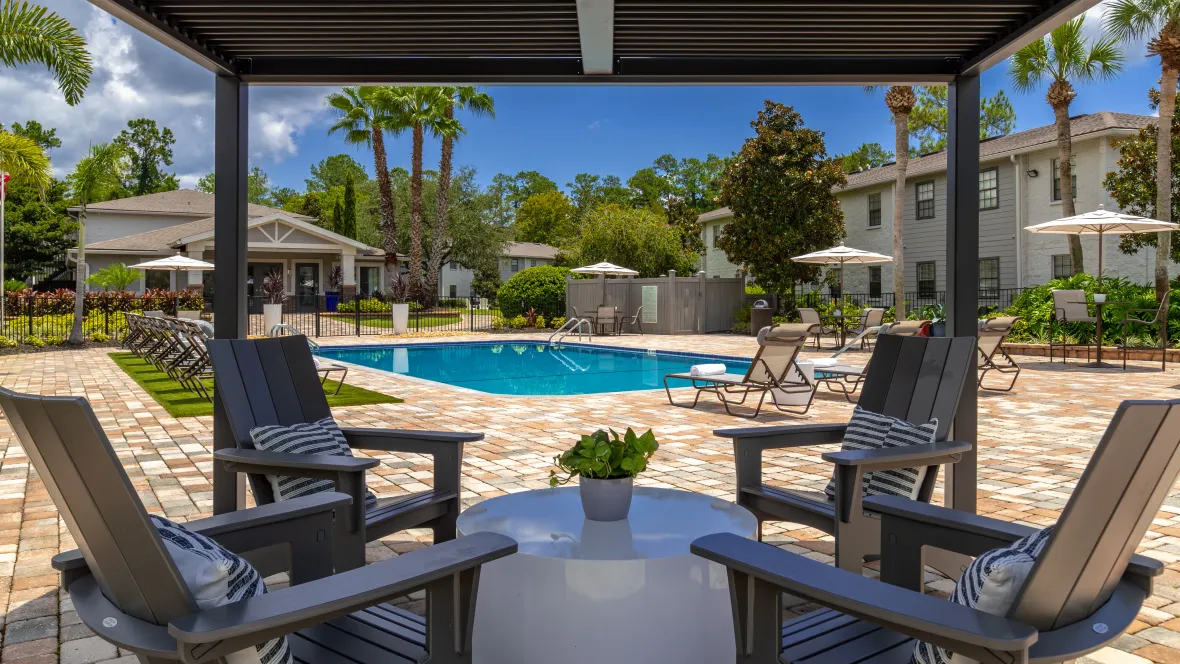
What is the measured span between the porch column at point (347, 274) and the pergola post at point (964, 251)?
28195 mm

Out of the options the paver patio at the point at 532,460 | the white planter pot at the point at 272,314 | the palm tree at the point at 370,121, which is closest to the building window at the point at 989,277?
the paver patio at the point at 532,460

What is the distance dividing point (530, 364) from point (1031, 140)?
14944mm

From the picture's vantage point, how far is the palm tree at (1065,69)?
710 inches

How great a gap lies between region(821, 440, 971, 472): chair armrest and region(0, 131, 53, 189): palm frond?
16624mm

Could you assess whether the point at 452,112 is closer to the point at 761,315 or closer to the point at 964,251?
the point at 761,315

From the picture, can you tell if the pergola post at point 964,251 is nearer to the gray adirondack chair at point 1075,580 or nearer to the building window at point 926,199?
the gray adirondack chair at point 1075,580

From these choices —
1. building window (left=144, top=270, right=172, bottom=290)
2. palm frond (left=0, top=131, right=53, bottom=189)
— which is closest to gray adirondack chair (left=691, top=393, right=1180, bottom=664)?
palm frond (left=0, top=131, right=53, bottom=189)

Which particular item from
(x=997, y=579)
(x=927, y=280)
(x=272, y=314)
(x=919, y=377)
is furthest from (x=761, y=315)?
(x=997, y=579)

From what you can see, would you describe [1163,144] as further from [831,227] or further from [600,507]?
[600,507]

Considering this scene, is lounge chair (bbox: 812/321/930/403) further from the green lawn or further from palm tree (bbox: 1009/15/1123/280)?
palm tree (bbox: 1009/15/1123/280)

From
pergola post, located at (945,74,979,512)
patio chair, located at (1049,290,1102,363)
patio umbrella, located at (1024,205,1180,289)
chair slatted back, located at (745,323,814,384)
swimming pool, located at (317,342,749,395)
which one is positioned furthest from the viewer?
patio chair, located at (1049,290,1102,363)

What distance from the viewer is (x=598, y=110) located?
2633 inches

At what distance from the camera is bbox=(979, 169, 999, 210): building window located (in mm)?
21531

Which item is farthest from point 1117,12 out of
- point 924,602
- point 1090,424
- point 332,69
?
point 924,602
